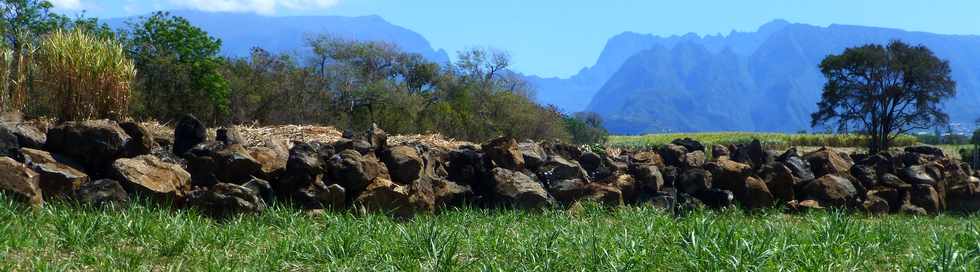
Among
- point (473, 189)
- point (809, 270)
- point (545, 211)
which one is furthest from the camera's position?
point (473, 189)

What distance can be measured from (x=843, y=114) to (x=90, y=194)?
45.9 metres

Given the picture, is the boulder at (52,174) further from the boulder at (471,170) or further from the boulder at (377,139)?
the boulder at (471,170)

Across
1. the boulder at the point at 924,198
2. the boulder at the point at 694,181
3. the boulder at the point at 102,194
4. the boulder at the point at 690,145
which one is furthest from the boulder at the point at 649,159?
the boulder at the point at 102,194

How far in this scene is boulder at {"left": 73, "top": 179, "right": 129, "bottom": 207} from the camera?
20.5 feet

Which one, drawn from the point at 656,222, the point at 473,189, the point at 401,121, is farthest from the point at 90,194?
the point at 401,121

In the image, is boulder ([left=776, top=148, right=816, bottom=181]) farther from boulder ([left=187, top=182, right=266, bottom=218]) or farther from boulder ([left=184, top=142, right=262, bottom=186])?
boulder ([left=187, top=182, right=266, bottom=218])

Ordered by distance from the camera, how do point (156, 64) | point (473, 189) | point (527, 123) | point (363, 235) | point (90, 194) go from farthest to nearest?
point (527, 123)
point (156, 64)
point (473, 189)
point (90, 194)
point (363, 235)

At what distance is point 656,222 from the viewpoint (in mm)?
6641

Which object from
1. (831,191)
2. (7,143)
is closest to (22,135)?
(7,143)

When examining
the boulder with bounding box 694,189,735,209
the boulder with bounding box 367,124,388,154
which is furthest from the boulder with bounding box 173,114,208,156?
the boulder with bounding box 694,189,735,209

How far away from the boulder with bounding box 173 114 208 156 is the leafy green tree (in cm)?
940

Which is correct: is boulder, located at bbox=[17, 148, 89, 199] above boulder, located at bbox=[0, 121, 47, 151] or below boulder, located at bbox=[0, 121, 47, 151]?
below

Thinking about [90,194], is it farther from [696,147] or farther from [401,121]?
[401,121]

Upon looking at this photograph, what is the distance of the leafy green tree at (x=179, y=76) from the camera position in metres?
18.6
